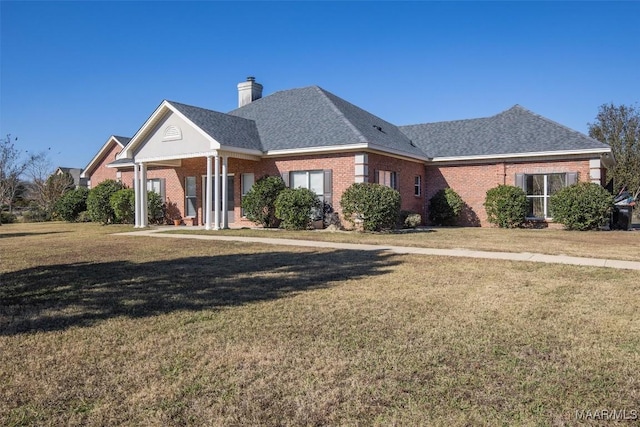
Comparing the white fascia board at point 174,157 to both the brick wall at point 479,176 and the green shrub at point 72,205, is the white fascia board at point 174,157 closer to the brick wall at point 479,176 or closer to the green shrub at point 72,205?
the green shrub at point 72,205

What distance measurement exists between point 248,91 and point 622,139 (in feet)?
93.4

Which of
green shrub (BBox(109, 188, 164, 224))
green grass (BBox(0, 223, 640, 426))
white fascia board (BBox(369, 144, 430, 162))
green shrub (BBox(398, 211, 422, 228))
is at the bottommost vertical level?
green grass (BBox(0, 223, 640, 426))

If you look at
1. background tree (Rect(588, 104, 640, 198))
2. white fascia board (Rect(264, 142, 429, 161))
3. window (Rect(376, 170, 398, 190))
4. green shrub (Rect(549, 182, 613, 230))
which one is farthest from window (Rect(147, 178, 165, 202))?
background tree (Rect(588, 104, 640, 198))

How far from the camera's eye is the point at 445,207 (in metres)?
22.2

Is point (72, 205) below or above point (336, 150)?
below

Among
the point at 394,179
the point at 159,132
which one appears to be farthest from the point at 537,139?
the point at 159,132

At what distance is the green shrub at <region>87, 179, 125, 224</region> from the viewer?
78.0 feet

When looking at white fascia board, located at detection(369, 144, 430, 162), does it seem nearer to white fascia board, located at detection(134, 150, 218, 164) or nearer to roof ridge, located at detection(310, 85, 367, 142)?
roof ridge, located at detection(310, 85, 367, 142)

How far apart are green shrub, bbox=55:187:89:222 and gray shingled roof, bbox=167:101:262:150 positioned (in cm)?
1138

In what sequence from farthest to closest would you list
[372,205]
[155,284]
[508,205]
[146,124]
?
1. [146,124]
2. [508,205]
3. [372,205]
4. [155,284]

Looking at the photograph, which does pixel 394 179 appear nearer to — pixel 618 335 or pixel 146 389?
pixel 618 335

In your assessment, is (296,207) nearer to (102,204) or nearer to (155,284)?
(155,284)

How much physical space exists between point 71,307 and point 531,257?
29.6ft

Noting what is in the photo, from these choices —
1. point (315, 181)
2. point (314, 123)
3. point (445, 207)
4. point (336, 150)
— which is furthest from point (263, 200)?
point (445, 207)
